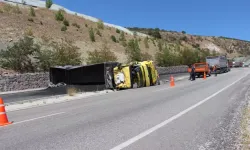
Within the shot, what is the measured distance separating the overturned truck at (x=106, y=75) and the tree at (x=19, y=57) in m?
3.92

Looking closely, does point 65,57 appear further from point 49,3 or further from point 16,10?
point 49,3

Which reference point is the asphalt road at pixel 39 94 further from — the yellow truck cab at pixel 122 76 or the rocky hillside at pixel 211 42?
the rocky hillside at pixel 211 42

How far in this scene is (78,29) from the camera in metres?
55.2

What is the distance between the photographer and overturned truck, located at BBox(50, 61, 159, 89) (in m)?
27.1

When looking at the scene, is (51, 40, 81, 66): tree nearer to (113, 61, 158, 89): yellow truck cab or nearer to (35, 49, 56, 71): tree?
(35, 49, 56, 71): tree

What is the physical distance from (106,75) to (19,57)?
29.7 feet

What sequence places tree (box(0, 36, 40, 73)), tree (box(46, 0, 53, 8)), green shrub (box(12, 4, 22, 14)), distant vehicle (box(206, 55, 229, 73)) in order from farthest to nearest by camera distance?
1. tree (box(46, 0, 53, 8))
2. green shrub (box(12, 4, 22, 14))
3. distant vehicle (box(206, 55, 229, 73))
4. tree (box(0, 36, 40, 73))

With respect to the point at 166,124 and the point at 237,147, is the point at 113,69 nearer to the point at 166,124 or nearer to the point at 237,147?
the point at 166,124

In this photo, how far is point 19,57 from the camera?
1206 inches

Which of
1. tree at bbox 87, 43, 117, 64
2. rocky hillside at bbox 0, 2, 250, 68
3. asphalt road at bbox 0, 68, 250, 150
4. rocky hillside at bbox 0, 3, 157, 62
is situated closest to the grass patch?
asphalt road at bbox 0, 68, 250, 150

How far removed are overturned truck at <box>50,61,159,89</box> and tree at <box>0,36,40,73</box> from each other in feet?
12.9

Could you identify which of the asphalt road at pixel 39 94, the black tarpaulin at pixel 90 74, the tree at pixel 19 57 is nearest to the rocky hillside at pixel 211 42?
the tree at pixel 19 57

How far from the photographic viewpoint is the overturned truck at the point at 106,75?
27.1 meters

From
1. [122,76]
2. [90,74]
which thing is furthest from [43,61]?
[122,76]
